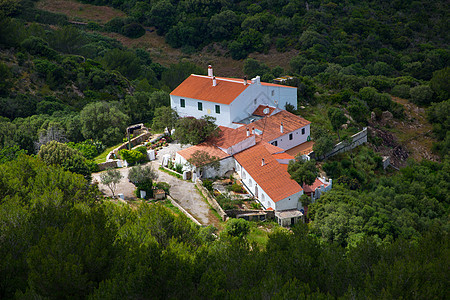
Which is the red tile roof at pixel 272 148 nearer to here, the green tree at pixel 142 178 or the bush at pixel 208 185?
the bush at pixel 208 185

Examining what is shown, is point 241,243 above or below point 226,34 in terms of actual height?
above

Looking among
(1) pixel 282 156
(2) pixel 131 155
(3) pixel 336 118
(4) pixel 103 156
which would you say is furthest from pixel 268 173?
(4) pixel 103 156

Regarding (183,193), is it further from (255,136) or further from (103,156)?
(103,156)

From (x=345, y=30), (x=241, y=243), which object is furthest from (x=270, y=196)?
(x=345, y=30)

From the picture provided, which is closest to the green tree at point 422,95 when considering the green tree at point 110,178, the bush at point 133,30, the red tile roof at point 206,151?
the red tile roof at point 206,151

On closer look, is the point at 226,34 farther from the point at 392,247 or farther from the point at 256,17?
the point at 392,247

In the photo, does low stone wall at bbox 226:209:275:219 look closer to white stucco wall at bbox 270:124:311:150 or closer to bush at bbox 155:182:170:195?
bush at bbox 155:182:170:195
